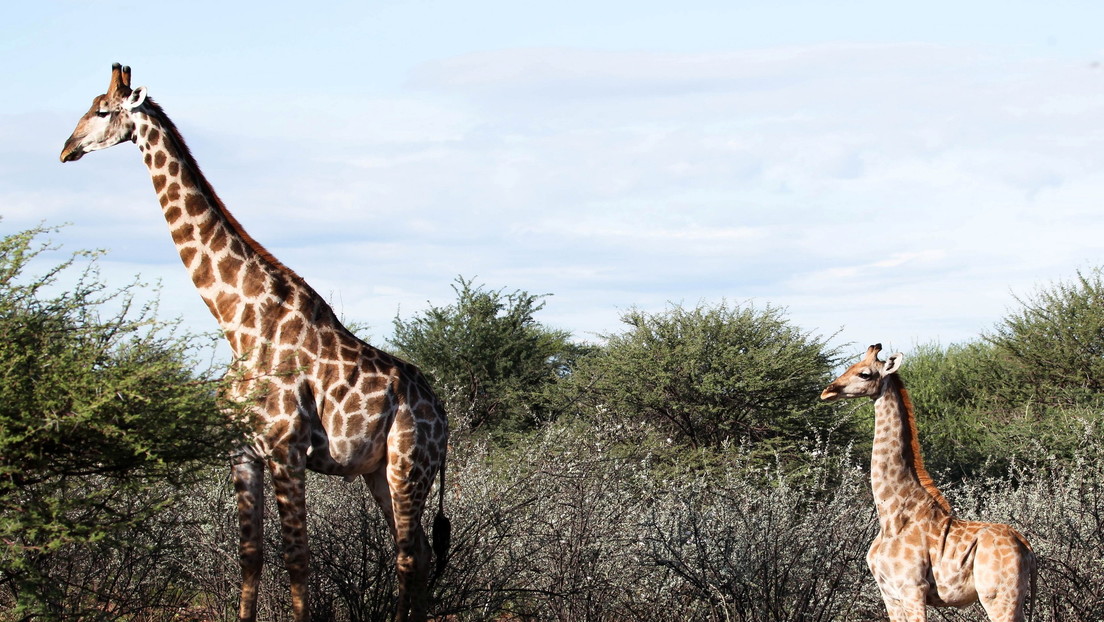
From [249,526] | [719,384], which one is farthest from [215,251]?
[719,384]

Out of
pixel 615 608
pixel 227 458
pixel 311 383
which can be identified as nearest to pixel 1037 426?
Answer: pixel 615 608

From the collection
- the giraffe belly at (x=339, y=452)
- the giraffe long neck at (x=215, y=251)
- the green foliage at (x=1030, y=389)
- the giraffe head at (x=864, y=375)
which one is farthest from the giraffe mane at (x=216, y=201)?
the green foliage at (x=1030, y=389)

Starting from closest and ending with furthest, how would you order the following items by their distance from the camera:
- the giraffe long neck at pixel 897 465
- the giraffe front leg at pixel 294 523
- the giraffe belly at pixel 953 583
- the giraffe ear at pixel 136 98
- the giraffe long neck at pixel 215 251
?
the giraffe belly at pixel 953 583
the giraffe front leg at pixel 294 523
the giraffe long neck at pixel 897 465
the giraffe long neck at pixel 215 251
the giraffe ear at pixel 136 98

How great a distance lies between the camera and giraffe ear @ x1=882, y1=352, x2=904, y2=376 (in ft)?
23.1

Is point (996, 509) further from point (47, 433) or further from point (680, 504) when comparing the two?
point (47, 433)

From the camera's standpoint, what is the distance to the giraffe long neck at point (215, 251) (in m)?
7.40

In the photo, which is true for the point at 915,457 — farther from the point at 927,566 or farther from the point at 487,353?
the point at 487,353

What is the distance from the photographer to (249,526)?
6945mm

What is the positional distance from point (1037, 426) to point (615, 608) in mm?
10742

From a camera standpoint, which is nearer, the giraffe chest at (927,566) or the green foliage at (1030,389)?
the giraffe chest at (927,566)

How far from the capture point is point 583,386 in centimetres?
1644

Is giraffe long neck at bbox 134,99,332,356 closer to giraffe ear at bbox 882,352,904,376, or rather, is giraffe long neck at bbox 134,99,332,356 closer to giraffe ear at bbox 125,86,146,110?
giraffe ear at bbox 125,86,146,110

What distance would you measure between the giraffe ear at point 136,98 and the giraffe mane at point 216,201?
0.35 feet

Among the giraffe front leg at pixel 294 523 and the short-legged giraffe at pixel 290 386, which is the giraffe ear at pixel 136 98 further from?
the giraffe front leg at pixel 294 523
